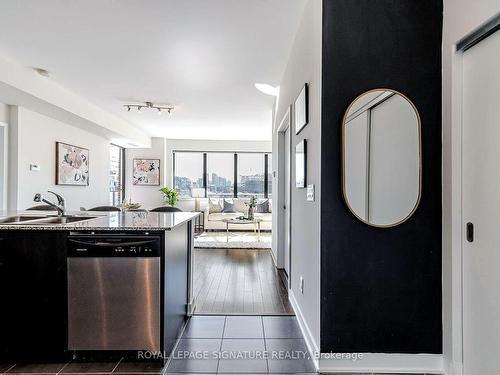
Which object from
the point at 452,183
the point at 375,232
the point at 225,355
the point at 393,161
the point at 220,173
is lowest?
the point at 225,355

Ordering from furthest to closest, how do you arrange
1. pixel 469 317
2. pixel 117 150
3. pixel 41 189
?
pixel 117 150
pixel 41 189
pixel 469 317

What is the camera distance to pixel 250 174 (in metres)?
8.92

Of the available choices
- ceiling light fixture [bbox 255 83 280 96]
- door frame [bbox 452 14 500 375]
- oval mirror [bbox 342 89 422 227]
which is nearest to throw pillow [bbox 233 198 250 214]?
ceiling light fixture [bbox 255 83 280 96]

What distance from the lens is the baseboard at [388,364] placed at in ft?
6.02

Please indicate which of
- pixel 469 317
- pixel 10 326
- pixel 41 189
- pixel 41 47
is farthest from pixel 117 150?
pixel 469 317

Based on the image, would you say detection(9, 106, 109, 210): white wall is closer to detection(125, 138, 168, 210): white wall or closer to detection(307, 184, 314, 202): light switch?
detection(125, 138, 168, 210): white wall

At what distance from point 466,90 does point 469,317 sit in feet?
4.15

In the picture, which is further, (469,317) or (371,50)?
(371,50)

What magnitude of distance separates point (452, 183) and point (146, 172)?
7874 mm

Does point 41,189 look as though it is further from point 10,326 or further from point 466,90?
point 466,90

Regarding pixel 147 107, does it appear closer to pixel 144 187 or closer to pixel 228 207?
pixel 228 207

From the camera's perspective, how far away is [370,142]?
184 cm

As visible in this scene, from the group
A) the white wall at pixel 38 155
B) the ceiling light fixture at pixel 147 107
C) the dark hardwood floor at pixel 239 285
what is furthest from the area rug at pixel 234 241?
the ceiling light fixture at pixel 147 107

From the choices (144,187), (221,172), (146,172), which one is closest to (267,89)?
(221,172)
